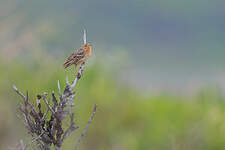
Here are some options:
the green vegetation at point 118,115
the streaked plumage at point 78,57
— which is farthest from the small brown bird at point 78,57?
the green vegetation at point 118,115

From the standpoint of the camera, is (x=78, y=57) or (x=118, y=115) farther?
(x=118, y=115)

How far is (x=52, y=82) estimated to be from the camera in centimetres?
696

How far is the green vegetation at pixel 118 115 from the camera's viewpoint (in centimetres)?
695

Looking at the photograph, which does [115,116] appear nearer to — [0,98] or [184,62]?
[0,98]

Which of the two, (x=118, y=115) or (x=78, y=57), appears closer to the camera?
(x=78, y=57)

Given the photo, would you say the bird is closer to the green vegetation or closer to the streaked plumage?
the streaked plumage

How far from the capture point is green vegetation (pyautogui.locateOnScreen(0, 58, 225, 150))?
6.95m

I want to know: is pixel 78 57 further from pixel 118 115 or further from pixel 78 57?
pixel 118 115

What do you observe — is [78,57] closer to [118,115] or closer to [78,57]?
[78,57]

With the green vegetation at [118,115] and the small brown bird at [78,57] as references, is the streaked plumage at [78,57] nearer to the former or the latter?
the small brown bird at [78,57]

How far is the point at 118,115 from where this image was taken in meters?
7.61

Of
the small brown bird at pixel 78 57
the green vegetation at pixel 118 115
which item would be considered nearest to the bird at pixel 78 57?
the small brown bird at pixel 78 57

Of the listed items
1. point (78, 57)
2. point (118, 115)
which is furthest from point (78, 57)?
point (118, 115)

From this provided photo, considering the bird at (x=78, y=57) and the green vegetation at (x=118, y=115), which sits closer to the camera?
the bird at (x=78, y=57)
